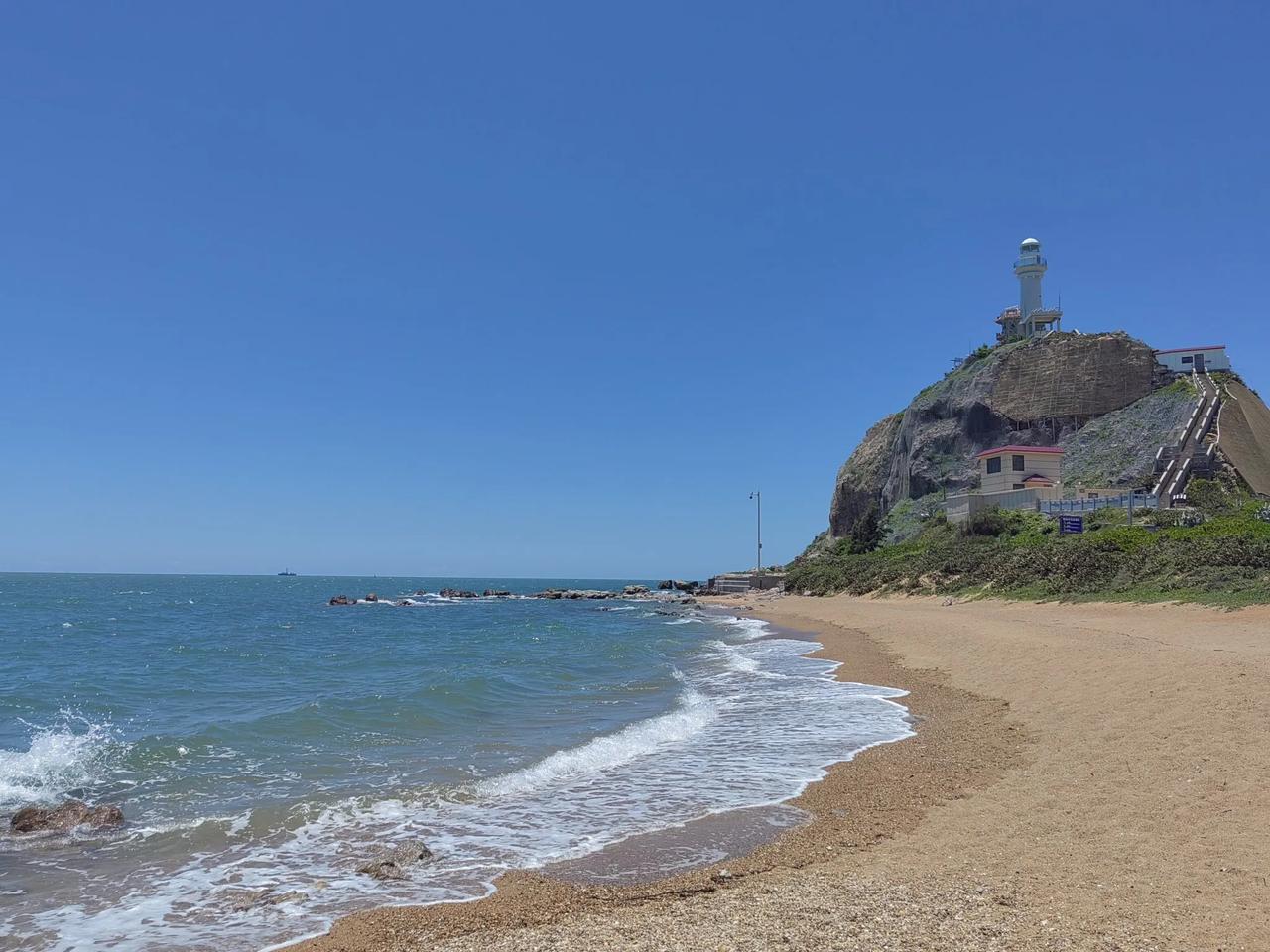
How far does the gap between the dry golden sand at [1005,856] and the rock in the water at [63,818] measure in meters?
4.97

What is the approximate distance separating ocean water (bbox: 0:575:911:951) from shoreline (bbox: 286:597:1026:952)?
1.13ft

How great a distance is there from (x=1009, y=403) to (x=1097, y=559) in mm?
51804

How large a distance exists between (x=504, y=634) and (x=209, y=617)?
28.8 m

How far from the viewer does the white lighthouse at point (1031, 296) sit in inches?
3482

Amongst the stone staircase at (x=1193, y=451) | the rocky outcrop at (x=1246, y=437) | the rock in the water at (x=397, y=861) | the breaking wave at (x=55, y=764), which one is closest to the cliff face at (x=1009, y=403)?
the stone staircase at (x=1193, y=451)

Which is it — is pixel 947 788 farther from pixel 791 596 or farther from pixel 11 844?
pixel 791 596

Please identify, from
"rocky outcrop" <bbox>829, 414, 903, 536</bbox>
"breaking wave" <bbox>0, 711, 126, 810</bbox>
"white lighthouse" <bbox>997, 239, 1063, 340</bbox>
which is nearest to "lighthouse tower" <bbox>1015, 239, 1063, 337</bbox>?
"white lighthouse" <bbox>997, 239, 1063, 340</bbox>

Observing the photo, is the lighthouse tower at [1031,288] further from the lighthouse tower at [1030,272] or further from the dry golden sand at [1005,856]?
the dry golden sand at [1005,856]

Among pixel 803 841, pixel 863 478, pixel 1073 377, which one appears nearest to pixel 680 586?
pixel 863 478

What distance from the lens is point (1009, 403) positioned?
256 feet

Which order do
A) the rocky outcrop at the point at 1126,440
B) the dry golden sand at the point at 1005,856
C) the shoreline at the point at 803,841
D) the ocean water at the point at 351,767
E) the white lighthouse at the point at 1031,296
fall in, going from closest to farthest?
the dry golden sand at the point at 1005,856, the shoreline at the point at 803,841, the ocean water at the point at 351,767, the rocky outcrop at the point at 1126,440, the white lighthouse at the point at 1031,296

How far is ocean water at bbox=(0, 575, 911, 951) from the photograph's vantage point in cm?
745

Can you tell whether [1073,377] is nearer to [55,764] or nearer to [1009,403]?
[1009,403]

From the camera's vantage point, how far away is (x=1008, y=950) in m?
4.92
